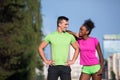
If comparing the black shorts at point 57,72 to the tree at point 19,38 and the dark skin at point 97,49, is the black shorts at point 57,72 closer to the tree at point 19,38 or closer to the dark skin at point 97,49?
the dark skin at point 97,49

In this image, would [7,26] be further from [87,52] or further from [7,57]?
[87,52]

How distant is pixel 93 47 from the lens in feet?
33.9

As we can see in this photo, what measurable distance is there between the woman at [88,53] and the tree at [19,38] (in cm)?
2497

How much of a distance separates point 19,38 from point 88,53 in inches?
1166

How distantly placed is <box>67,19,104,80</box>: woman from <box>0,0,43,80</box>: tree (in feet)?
81.9

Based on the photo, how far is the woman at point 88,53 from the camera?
1030cm

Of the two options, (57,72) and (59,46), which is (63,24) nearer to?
(59,46)

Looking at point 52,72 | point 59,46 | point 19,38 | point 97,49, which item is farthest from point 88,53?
point 19,38

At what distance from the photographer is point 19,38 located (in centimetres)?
3978

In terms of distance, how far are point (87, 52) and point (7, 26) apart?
27868 millimetres

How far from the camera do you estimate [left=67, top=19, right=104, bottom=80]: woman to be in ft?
33.8

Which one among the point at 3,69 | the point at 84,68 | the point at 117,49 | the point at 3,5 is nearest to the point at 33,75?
the point at 3,69

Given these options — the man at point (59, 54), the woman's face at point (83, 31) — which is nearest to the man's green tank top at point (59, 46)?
the man at point (59, 54)

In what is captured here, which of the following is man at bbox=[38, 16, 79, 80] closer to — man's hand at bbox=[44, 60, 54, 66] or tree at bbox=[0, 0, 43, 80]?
man's hand at bbox=[44, 60, 54, 66]
